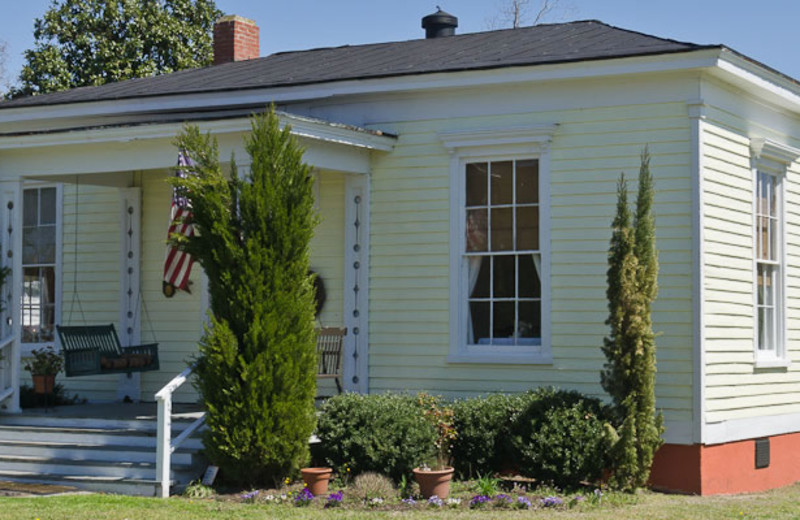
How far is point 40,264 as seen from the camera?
17250mm

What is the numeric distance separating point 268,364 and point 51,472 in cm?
295

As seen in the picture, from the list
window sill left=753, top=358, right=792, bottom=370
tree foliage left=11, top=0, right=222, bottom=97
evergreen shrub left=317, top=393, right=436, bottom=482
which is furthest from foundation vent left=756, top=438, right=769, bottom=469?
tree foliage left=11, top=0, right=222, bottom=97

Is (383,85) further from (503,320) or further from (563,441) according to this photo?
(563,441)

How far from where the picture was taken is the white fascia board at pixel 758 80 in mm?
12820

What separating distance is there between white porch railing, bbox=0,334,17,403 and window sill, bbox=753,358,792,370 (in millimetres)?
8921

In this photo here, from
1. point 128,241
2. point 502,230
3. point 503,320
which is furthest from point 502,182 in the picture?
point 128,241

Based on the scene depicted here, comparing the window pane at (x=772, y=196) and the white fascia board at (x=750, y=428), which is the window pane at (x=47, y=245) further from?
the window pane at (x=772, y=196)

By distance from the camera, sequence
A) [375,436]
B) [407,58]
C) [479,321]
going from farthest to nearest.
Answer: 1. [407,58]
2. [479,321]
3. [375,436]

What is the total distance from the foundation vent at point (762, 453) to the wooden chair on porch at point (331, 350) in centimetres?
493

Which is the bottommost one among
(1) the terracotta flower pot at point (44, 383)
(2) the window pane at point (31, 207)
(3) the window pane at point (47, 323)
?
(1) the terracotta flower pot at point (44, 383)

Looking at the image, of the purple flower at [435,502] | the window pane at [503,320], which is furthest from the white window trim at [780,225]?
the purple flower at [435,502]

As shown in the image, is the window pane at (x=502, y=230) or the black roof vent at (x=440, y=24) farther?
the black roof vent at (x=440, y=24)

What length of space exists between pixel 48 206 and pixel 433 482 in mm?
8284

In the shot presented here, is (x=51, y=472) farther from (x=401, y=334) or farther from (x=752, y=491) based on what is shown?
(x=752, y=491)
